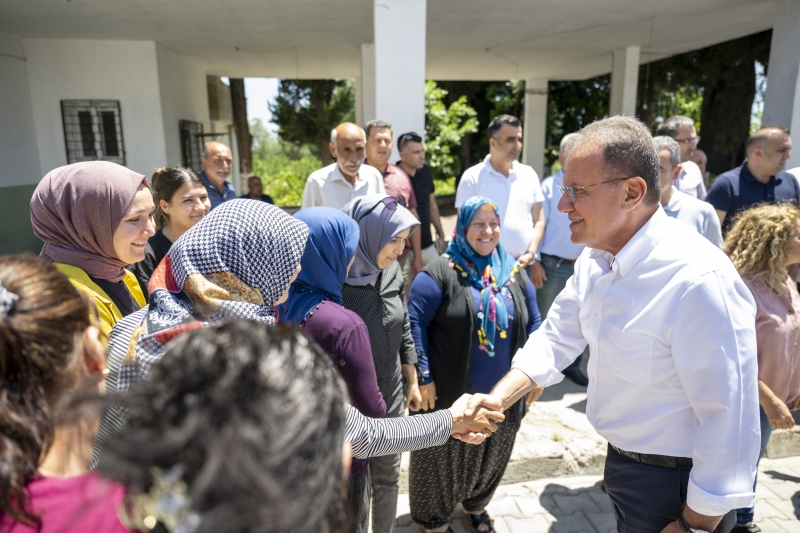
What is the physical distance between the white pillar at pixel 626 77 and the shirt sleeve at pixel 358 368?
954 centimetres

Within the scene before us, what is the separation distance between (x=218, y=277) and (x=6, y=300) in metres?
0.54

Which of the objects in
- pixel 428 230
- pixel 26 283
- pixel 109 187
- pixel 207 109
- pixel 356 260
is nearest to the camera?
pixel 26 283

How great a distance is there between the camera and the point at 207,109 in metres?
11.2

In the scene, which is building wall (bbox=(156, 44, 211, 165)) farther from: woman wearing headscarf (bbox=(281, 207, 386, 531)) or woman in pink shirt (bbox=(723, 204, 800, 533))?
woman in pink shirt (bbox=(723, 204, 800, 533))

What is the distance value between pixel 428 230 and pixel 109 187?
11.2 ft

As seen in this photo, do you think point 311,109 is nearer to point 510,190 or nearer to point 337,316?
point 510,190

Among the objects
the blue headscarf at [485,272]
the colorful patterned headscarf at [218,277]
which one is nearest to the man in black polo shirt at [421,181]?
the blue headscarf at [485,272]

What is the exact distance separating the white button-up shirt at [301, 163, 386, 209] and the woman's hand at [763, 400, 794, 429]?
2.98 metres


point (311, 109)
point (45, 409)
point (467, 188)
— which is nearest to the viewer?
point (45, 409)

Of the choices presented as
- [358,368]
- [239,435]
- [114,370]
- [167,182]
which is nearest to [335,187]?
[167,182]

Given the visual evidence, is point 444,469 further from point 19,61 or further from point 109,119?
point 19,61

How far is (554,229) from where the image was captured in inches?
176

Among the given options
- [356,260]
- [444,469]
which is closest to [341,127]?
[356,260]

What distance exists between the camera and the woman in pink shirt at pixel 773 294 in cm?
238
